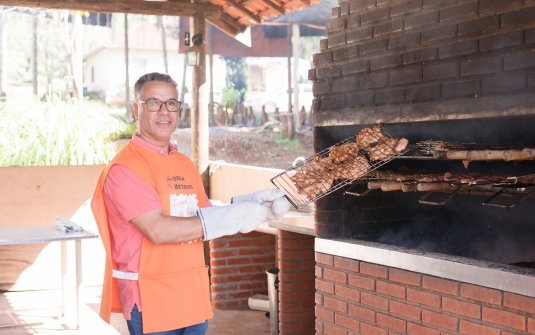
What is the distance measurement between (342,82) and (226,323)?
3252 millimetres

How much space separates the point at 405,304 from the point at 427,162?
3.26 feet

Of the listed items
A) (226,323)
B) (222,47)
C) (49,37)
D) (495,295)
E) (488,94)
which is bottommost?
(226,323)

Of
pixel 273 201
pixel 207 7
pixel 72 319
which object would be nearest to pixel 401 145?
pixel 273 201

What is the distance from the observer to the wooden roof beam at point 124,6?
7.25 meters

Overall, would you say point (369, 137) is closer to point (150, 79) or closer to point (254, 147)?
point (150, 79)

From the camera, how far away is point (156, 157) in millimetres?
3014

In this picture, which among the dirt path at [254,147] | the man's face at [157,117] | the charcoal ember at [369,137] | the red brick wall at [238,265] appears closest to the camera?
the man's face at [157,117]

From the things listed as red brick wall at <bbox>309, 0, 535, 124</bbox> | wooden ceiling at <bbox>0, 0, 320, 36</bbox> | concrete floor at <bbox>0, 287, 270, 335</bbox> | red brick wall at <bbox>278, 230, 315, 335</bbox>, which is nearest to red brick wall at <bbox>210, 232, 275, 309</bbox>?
concrete floor at <bbox>0, 287, 270, 335</bbox>

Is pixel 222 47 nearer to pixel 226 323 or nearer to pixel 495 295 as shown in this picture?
pixel 226 323

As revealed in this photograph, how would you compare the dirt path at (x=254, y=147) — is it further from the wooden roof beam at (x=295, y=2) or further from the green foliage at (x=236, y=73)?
the wooden roof beam at (x=295, y=2)

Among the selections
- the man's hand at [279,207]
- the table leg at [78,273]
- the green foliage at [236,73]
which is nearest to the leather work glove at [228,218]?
the man's hand at [279,207]

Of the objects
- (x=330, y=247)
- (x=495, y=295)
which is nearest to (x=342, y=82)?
(x=330, y=247)

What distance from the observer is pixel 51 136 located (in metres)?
9.23

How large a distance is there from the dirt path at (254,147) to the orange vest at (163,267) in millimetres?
15824
